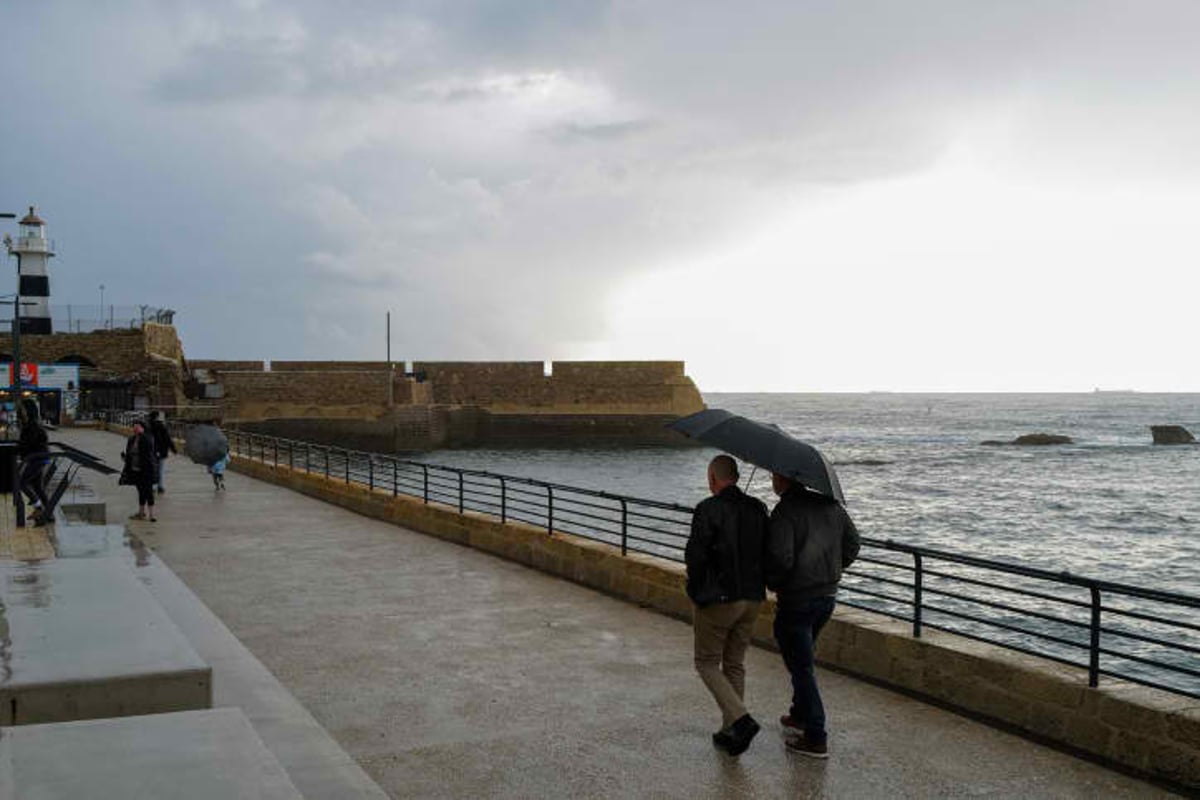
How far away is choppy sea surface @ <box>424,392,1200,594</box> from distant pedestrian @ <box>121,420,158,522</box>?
58.4 feet

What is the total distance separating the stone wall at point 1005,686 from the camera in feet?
16.4

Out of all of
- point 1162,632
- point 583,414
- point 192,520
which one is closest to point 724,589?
point 192,520

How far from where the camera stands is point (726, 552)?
5062 mm

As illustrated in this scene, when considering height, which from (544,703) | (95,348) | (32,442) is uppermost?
(95,348)

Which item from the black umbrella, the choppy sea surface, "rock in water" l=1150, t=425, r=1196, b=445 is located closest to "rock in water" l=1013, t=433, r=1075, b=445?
the choppy sea surface

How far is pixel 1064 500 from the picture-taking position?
37625mm

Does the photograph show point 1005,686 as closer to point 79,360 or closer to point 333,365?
point 79,360

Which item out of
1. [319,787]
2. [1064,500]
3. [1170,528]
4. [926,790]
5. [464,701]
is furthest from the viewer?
[1064,500]

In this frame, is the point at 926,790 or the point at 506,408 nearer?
the point at 926,790

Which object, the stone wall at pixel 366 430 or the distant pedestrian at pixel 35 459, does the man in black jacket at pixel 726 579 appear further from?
the stone wall at pixel 366 430

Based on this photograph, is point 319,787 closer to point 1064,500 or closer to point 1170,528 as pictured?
point 1170,528

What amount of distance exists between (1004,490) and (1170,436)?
41057mm

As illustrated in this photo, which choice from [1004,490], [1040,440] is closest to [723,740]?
[1004,490]

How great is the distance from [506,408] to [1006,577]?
5173cm
